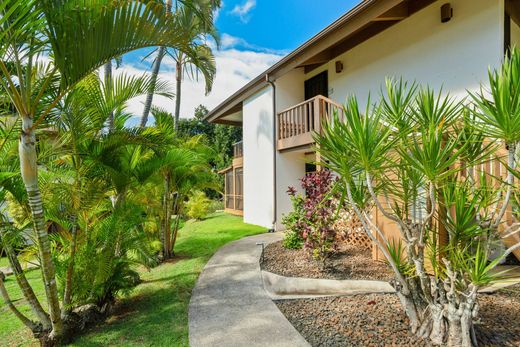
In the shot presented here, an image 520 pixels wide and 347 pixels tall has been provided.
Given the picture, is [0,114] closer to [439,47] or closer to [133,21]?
[133,21]

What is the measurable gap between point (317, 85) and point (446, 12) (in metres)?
4.91

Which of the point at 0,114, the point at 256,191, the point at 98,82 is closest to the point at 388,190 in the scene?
A: the point at 98,82

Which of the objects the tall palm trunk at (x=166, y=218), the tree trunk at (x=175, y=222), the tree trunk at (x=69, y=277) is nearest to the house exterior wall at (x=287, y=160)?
the tree trunk at (x=175, y=222)

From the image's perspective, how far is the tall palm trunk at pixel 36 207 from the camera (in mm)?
3049

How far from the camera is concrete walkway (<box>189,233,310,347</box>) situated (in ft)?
11.2

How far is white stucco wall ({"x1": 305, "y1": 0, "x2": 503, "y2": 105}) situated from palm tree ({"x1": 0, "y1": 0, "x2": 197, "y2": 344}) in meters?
5.52

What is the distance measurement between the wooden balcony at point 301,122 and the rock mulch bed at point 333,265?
137 inches

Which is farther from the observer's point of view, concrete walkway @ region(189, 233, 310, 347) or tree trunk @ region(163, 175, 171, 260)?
tree trunk @ region(163, 175, 171, 260)

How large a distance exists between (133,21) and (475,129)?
363 centimetres

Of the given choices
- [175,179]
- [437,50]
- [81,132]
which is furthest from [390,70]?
[81,132]

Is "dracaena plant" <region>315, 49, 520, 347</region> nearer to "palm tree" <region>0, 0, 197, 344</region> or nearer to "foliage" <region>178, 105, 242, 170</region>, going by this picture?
"palm tree" <region>0, 0, 197, 344</region>

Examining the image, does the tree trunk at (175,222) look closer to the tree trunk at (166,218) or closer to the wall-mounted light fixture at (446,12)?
the tree trunk at (166,218)

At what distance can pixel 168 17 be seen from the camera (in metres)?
3.25

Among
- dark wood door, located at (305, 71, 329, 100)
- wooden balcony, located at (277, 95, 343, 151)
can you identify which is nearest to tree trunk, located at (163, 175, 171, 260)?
wooden balcony, located at (277, 95, 343, 151)
